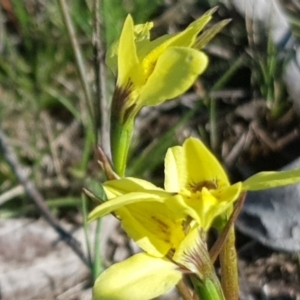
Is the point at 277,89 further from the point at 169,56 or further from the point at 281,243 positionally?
the point at 169,56

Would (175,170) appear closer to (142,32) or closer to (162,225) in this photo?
(162,225)

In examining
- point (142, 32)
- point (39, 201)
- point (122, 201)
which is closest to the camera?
point (122, 201)

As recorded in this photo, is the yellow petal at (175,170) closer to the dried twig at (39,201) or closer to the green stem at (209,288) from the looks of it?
the green stem at (209,288)

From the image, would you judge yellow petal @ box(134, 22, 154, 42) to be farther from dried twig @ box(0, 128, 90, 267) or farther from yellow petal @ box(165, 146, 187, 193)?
dried twig @ box(0, 128, 90, 267)

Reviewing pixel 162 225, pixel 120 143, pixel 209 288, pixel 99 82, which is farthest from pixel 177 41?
pixel 99 82

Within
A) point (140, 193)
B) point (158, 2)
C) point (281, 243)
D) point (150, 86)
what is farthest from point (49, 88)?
point (140, 193)

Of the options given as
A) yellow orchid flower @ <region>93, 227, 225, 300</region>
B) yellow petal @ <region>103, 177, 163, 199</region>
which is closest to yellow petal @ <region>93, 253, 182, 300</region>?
yellow orchid flower @ <region>93, 227, 225, 300</region>
